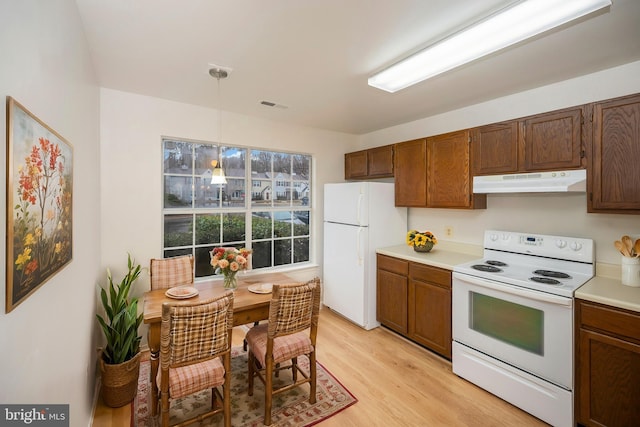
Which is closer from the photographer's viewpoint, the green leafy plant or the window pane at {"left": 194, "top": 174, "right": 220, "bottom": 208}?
the green leafy plant

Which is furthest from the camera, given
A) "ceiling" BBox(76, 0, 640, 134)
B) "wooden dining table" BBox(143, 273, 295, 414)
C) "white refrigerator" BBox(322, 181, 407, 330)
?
"white refrigerator" BBox(322, 181, 407, 330)

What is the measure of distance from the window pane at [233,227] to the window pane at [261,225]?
14cm

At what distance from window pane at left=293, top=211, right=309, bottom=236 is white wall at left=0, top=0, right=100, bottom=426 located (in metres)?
2.29

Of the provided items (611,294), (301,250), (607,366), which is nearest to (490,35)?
(611,294)

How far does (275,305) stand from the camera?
1972mm

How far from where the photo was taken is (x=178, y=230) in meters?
3.18

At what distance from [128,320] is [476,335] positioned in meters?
2.81

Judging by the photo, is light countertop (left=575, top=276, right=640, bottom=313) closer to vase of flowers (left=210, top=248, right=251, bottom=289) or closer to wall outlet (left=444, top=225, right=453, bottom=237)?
wall outlet (left=444, top=225, right=453, bottom=237)

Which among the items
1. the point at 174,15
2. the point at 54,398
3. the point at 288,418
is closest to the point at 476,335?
the point at 288,418

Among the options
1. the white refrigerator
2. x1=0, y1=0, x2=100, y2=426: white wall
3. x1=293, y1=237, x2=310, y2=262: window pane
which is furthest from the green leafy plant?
the white refrigerator

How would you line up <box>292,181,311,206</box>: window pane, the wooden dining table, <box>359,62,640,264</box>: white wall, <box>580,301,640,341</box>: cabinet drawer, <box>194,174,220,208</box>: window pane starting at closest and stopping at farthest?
<box>580,301,640,341</box>: cabinet drawer → the wooden dining table → <box>359,62,640,264</box>: white wall → <box>194,174,220,208</box>: window pane → <box>292,181,311,206</box>: window pane

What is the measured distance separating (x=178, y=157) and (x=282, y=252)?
1.74 metres

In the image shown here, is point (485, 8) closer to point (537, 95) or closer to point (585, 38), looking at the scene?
point (585, 38)

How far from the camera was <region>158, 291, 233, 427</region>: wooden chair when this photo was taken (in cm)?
164
